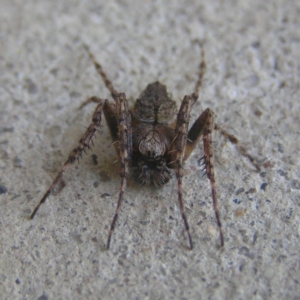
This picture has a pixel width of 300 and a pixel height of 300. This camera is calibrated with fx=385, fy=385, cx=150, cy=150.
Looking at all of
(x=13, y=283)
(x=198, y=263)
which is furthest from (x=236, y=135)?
(x=13, y=283)

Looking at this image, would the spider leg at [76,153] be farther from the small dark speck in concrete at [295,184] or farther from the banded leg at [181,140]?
the small dark speck in concrete at [295,184]

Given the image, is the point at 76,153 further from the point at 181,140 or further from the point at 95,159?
the point at 181,140

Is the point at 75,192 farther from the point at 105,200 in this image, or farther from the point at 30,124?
the point at 30,124

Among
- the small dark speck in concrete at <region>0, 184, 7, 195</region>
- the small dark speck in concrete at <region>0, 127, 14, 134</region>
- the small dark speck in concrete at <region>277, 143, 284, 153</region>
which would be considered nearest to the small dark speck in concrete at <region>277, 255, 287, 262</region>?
the small dark speck in concrete at <region>277, 143, 284, 153</region>

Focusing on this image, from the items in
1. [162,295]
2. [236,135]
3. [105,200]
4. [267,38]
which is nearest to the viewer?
[162,295]

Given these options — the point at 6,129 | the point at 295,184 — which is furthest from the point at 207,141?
the point at 6,129

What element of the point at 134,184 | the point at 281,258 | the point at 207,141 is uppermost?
the point at 207,141

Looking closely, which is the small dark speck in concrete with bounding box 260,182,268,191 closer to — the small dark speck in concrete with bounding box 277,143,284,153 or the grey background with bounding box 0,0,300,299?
the grey background with bounding box 0,0,300,299

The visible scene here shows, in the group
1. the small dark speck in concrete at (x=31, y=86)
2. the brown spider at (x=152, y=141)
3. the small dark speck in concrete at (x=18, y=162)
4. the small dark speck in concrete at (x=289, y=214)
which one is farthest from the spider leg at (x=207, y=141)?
the small dark speck in concrete at (x=31, y=86)
